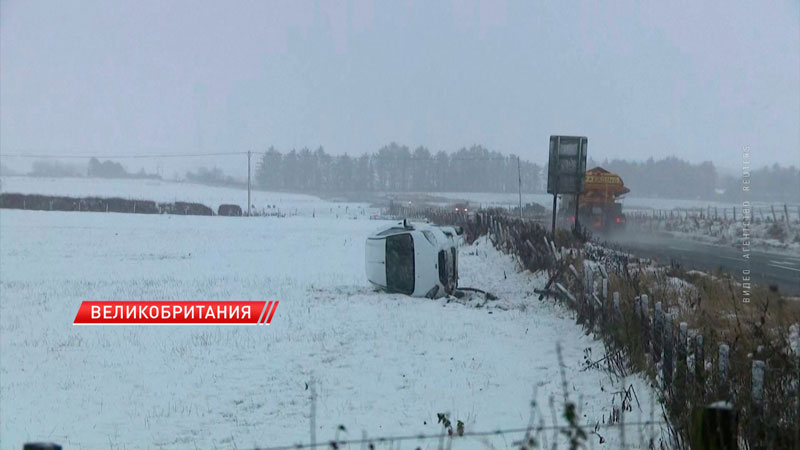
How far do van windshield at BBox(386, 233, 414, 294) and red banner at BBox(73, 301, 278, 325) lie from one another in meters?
2.44

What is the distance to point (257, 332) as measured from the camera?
11039 mm

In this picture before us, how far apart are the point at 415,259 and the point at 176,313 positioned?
4841 mm

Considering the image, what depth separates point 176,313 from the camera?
520 inches

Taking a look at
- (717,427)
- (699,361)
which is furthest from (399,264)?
(717,427)

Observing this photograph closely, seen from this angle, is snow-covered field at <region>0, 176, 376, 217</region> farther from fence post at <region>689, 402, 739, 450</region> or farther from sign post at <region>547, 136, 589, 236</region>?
fence post at <region>689, 402, 739, 450</region>

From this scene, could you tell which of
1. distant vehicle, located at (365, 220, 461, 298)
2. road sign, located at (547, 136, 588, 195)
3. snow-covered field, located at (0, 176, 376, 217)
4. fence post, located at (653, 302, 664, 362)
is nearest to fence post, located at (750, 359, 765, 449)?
fence post, located at (653, 302, 664, 362)

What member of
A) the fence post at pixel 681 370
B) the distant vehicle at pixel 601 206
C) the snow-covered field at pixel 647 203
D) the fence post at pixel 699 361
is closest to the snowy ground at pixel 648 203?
the snow-covered field at pixel 647 203

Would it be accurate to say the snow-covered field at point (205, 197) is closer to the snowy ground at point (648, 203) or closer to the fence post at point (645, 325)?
the snowy ground at point (648, 203)

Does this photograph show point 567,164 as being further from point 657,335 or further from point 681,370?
point 681,370

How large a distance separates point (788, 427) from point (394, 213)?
59.7 meters

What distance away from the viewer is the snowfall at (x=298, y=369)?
6777 mm

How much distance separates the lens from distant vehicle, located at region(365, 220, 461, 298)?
43.5 ft

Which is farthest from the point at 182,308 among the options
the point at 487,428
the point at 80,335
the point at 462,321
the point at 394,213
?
the point at 394,213

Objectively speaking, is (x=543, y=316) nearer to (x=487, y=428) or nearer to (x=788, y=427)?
(x=487, y=428)
